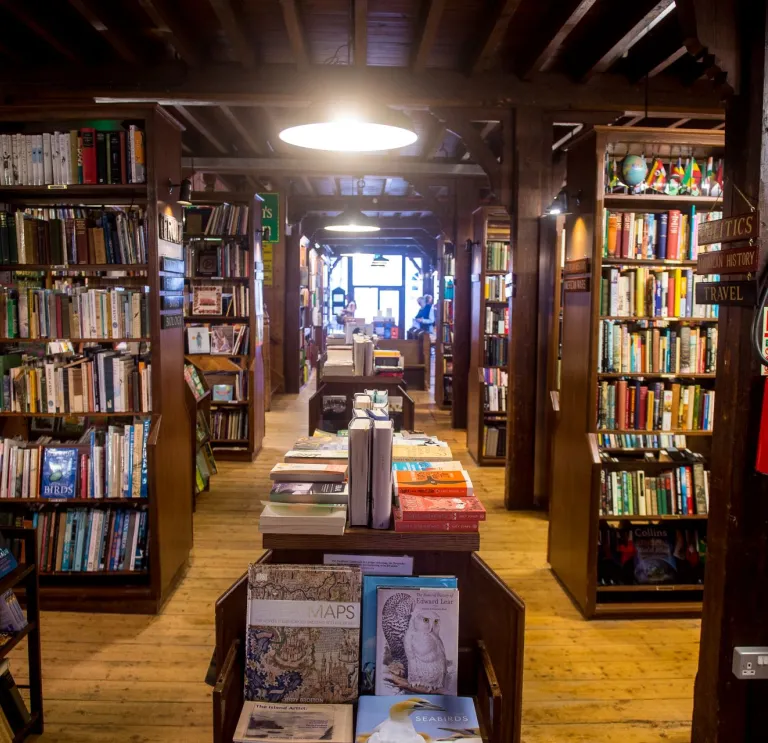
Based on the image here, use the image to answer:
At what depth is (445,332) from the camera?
10914 mm

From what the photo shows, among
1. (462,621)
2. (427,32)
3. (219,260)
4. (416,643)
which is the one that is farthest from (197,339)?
(416,643)

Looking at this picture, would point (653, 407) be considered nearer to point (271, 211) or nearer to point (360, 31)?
point (360, 31)

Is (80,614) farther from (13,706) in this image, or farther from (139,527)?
(13,706)

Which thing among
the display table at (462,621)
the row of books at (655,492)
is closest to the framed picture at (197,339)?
the row of books at (655,492)

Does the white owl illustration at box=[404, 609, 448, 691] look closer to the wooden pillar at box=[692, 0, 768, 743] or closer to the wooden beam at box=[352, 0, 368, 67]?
the wooden pillar at box=[692, 0, 768, 743]

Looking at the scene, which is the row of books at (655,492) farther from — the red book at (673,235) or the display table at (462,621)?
the display table at (462,621)

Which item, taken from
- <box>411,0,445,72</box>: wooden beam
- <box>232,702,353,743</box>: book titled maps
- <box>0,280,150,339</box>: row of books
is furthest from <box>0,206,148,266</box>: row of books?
<box>232,702,353,743</box>: book titled maps

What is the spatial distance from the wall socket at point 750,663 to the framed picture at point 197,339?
227 inches

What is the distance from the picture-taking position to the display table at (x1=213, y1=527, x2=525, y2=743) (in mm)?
1890

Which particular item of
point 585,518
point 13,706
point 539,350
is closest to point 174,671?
point 13,706

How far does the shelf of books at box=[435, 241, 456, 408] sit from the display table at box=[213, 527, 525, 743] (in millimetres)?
8262

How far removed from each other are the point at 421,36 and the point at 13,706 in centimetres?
441

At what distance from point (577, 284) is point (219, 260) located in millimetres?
4174

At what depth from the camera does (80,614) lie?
13.2 feet
